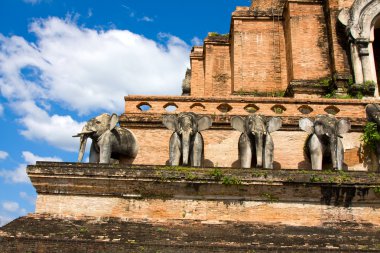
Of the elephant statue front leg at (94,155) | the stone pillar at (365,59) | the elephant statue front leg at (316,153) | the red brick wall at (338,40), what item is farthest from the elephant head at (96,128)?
the stone pillar at (365,59)

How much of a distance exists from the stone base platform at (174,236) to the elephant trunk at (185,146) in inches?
80.8

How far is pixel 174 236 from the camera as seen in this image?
8.02 metres

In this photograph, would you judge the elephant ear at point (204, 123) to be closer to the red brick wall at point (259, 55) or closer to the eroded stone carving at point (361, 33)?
the red brick wall at point (259, 55)

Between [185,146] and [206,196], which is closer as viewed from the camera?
[206,196]

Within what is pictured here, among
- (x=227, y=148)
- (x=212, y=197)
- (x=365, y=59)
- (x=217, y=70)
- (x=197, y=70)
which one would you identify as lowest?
(x=212, y=197)

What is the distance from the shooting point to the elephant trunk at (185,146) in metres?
10.6

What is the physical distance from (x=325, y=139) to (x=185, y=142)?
10.1 ft

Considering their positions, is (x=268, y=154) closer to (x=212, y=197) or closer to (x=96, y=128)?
(x=212, y=197)

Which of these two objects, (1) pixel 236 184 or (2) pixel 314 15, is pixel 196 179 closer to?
(1) pixel 236 184

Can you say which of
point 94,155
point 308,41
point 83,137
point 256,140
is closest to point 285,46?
point 308,41

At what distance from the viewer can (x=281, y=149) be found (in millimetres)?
12531

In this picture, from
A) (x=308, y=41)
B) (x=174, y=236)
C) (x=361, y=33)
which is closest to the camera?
(x=174, y=236)

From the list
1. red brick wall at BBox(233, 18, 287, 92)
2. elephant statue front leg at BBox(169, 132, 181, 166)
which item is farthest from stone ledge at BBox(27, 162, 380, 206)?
red brick wall at BBox(233, 18, 287, 92)

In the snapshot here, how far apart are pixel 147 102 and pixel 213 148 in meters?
2.22
